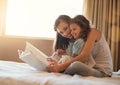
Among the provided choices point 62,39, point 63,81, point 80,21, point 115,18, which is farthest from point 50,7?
point 63,81

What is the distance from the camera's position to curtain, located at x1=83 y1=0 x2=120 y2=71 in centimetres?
279

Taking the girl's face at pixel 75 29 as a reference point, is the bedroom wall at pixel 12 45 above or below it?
below

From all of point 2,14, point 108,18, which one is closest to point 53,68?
point 108,18

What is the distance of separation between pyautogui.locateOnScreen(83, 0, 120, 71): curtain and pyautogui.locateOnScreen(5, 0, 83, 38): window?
10.7 inches

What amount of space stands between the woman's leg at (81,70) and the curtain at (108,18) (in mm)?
1206

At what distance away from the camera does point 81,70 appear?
63.4 inches

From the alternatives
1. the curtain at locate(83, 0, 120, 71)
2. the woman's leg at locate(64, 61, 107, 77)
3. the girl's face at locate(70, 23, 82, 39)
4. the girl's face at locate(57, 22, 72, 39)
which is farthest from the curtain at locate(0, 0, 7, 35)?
the woman's leg at locate(64, 61, 107, 77)

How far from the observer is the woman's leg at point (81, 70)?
160cm

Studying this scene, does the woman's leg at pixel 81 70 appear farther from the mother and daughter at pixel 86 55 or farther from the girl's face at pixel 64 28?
the girl's face at pixel 64 28

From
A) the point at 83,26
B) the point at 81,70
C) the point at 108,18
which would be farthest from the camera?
the point at 108,18

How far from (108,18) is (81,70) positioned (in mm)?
1404

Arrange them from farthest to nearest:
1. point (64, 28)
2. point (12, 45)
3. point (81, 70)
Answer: point (12, 45) → point (64, 28) → point (81, 70)

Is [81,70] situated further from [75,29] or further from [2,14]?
[2,14]

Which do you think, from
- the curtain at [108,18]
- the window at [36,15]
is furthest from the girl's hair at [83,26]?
the window at [36,15]
